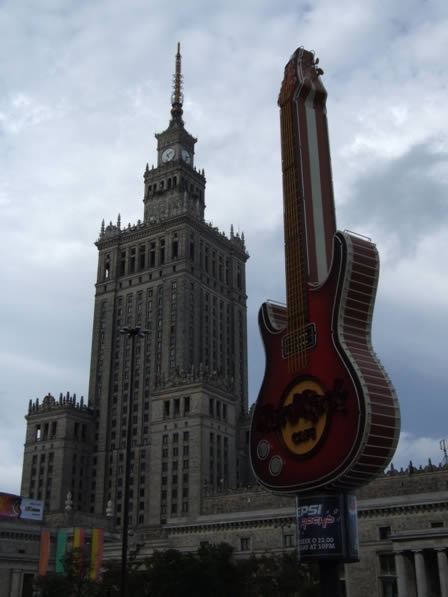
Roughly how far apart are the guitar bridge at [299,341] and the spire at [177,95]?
14293 cm

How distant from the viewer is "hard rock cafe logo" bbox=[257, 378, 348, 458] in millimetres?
47188

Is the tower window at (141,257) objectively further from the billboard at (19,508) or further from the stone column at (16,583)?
the stone column at (16,583)

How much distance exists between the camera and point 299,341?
170 feet

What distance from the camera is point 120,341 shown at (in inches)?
6250

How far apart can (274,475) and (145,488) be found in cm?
9158

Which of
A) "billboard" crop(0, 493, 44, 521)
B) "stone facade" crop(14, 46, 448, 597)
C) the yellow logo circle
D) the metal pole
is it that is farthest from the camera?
"billboard" crop(0, 493, 44, 521)

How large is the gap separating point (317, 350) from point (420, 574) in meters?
40.0

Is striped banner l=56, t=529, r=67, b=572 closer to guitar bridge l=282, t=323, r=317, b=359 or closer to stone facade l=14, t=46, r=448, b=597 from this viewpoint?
stone facade l=14, t=46, r=448, b=597

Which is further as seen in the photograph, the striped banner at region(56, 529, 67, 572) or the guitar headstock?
the striped banner at region(56, 529, 67, 572)

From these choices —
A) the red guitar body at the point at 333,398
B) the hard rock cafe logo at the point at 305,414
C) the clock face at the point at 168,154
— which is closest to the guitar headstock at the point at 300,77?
the red guitar body at the point at 333,398

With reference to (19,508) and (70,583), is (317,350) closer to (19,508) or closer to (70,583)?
(70,583)

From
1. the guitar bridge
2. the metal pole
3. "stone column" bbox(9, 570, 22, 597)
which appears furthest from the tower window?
the metal pole

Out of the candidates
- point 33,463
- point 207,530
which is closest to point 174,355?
point 33,463

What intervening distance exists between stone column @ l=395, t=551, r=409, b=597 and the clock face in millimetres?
123985
